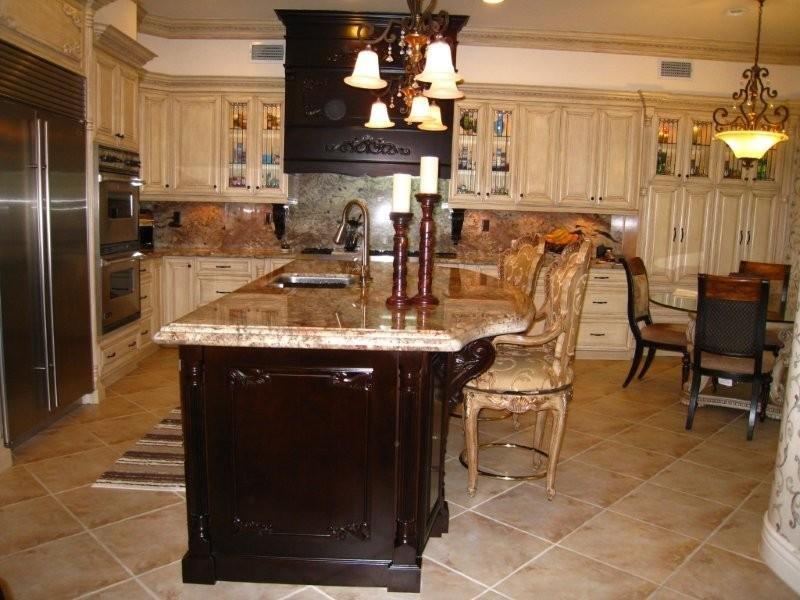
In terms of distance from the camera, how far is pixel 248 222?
633 centimetres

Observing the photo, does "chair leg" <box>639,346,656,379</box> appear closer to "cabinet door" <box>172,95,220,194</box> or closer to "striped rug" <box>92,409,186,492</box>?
"striped rug" <box>92,409,186,492</box>

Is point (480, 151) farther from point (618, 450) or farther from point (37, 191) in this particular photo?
point (37, 191)

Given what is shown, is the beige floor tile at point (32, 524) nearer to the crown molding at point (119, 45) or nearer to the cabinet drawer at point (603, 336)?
the crown molding at point (119, 45)

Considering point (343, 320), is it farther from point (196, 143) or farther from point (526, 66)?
point (526, 66)

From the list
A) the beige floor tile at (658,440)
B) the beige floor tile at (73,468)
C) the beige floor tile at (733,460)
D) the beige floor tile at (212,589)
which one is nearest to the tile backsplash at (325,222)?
the beige floor tile at (658,440)

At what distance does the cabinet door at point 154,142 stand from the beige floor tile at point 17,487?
3.22 meters

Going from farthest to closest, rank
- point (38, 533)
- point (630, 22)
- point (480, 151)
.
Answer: point (480, 151)
point (630, 22)
point (38, 533)

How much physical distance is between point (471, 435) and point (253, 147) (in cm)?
391

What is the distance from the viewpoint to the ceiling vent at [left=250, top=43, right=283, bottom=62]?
19.5 ft

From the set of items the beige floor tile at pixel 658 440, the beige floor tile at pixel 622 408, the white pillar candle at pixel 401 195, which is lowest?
the beige floor tile at pixel 658 440

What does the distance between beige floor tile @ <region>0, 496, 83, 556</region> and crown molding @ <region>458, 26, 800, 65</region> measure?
4889mm

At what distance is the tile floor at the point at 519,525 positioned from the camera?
2316mm

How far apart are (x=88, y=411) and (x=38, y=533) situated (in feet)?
5.38

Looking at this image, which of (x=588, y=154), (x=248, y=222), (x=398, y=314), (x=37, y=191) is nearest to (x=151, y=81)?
(x=248, y=222)
